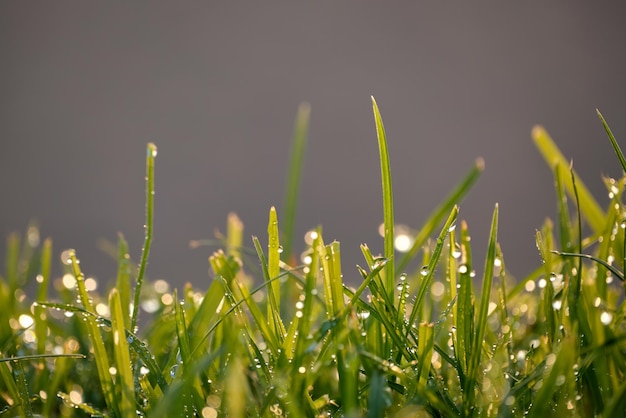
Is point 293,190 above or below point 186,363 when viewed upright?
above

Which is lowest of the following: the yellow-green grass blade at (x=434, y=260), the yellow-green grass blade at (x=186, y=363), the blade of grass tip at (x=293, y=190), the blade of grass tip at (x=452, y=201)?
the yellow-green grass blade at (x=186, y=363)

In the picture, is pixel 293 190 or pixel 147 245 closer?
pixel 147 245

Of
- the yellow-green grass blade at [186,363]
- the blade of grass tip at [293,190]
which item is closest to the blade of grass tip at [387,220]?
the yellow-green grass blade at [186,363]

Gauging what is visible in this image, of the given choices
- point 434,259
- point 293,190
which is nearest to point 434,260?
point 434,259

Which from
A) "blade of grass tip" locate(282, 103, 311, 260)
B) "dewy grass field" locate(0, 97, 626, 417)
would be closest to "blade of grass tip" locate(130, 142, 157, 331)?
"dewy grass field" locate(0, 97, 626, 417)

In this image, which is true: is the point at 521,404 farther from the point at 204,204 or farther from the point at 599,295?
the point at 204,204

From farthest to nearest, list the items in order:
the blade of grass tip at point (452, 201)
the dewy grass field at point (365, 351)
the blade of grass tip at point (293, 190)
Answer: the blade of grass tip at point (293, 190)
the blade of grass tip at point (452, 201)
the dewy grass field at point (365, 351)

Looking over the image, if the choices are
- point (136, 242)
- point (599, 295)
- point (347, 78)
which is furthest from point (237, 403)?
point (347, 78)

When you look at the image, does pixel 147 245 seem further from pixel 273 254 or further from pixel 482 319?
pixel 482 319

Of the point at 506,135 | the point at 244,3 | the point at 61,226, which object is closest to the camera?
the point at 61,226

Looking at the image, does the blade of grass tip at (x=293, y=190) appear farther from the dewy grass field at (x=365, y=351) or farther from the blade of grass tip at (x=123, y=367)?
the blade of grass tip at (x=123, y=367)

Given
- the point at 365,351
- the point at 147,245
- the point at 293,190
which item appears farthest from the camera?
the point at 293,190
